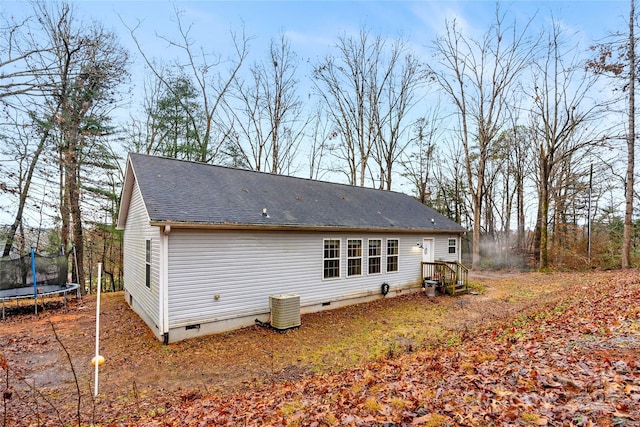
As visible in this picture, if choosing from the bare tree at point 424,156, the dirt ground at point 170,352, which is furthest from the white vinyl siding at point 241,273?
the bare tree at point 424,156

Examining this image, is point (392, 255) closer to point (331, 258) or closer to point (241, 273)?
point (331, 258)

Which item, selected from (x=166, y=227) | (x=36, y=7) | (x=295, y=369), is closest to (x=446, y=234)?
(x=295, y=369)

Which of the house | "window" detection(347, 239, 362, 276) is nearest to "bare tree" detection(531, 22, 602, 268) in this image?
the house

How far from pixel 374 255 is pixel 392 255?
40.4 inches

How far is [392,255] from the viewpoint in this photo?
39.3 ft

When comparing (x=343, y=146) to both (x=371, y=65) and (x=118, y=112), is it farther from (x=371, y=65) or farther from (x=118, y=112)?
(x=118, y=112)

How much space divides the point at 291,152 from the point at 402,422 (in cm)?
2164

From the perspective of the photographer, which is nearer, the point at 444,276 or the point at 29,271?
the point at 29,271

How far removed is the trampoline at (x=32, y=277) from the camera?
32.9 feet

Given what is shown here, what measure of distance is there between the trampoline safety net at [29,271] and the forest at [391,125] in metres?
1.87

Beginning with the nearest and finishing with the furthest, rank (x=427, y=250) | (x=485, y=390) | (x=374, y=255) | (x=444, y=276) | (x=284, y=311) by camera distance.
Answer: (x=485, y=390)
(x=284, y=311)
(x=374, y=255)
(x=444, y=276)
(x=427, y=250)

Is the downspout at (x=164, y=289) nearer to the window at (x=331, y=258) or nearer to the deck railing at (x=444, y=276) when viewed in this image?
the window at (x=331, y=258)

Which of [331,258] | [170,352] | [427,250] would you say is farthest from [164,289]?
[427,250]

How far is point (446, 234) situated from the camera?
14484 millimetres
